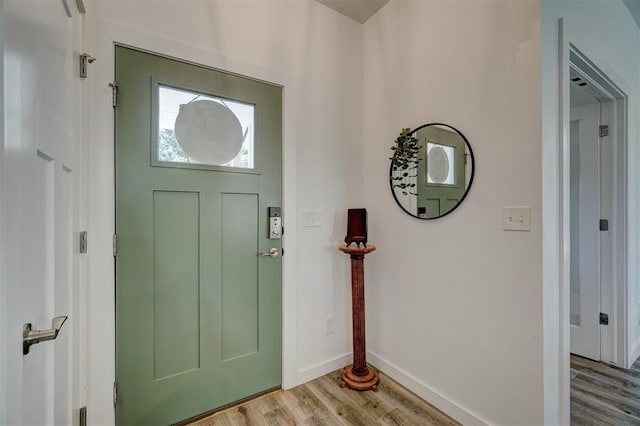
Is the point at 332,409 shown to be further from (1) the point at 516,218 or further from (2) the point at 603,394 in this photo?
(2) the point at 603,394

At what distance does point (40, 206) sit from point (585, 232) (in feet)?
11.3

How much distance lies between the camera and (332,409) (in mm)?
A: 1750

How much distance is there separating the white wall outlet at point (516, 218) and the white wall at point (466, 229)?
0.03 m

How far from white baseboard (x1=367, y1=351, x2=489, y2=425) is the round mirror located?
44.3 inches

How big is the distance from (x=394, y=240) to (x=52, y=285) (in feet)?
6.06

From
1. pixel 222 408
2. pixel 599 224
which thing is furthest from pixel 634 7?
pixel 222 408

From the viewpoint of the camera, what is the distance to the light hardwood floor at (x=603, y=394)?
166cm

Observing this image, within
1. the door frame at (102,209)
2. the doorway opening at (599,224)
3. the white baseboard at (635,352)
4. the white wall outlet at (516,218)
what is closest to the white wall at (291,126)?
the door frame at (102,209)

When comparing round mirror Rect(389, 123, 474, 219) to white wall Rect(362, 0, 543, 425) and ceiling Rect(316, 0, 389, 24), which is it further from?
ceiling Rect(316, 0, 389, 24)

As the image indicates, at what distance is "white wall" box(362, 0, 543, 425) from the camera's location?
1386 mm

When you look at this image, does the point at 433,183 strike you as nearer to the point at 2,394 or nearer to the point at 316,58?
the point at 316,58

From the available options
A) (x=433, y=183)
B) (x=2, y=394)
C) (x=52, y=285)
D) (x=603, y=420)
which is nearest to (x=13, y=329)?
(x=2, y=394)

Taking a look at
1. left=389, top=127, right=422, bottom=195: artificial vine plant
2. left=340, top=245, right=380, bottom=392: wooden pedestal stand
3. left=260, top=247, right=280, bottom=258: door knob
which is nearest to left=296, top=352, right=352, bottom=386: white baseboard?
left=340, top=245, right=380, bottom=392: wooden pedestal stand

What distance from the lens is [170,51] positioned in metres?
1.57
